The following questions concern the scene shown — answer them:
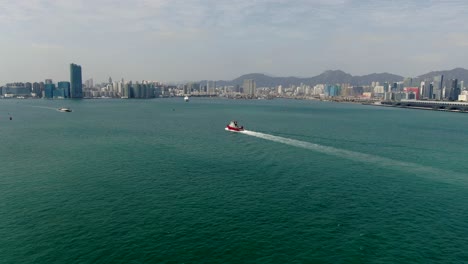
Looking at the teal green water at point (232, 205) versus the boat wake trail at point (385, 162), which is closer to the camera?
the teal green water at point (232, 205)

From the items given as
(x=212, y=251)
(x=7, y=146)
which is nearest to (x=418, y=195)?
(x=212, y=251)

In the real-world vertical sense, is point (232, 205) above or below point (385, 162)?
below

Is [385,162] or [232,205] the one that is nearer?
[232,205]

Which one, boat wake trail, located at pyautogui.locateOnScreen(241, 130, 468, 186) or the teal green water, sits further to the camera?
boat wake trail, located at pyautogui.locateOnScreen(241, 130, 468, 186)
